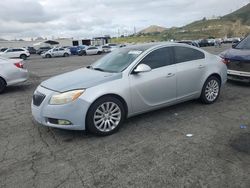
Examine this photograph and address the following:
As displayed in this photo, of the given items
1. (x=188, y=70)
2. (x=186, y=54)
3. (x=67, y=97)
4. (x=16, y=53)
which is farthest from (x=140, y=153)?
(x=16, y=53)

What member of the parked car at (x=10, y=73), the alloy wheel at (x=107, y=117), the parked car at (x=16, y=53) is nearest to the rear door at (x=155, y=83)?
the alloy wheel at (x=107, y=117)

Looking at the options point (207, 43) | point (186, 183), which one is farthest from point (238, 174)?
point (207, 43)

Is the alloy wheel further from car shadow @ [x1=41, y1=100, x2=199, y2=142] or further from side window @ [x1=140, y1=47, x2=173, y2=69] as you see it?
side window @ [x1=140, y1=47, x2=173, y2=69]

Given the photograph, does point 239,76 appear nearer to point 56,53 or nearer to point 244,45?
point 244,45

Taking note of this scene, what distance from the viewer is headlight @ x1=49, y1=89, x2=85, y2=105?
160 inches

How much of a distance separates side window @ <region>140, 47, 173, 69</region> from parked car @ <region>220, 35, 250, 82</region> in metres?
3.15

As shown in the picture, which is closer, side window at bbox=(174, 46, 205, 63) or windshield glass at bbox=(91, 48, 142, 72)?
windshield glass at bbox=(91, 48, 142, 72)

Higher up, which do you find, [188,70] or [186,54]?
[186,54]

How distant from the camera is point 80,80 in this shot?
175 inches

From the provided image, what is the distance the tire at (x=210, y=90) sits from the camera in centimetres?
573

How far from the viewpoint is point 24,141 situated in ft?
14.1

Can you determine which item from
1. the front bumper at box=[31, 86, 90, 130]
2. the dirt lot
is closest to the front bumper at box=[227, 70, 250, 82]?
the dirt lot

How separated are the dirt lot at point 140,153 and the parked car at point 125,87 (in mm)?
339

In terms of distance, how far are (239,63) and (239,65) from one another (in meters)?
0.06
